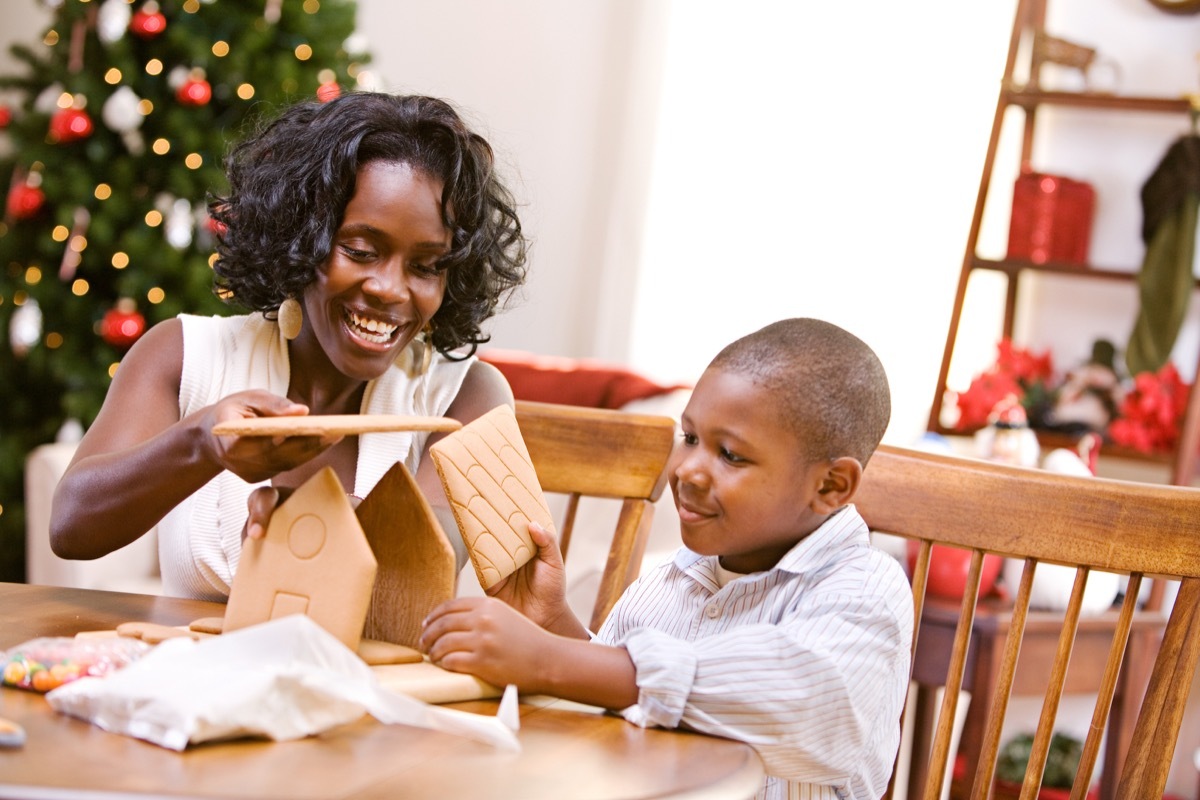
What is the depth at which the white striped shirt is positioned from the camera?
3.21 feet

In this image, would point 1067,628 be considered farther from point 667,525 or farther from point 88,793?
point 667,525

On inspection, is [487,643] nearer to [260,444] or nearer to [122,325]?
[260,444]

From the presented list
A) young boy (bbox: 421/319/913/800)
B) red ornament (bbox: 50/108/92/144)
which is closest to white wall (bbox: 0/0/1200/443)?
red ornament (bbox: 50/108/92/144)

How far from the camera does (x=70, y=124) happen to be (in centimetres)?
372

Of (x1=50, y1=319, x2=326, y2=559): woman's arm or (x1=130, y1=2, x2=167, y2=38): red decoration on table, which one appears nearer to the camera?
(x1=50, y1=319, x2=326, y2=559): woman's arm

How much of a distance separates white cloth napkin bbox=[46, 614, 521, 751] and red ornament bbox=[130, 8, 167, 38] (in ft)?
10.8

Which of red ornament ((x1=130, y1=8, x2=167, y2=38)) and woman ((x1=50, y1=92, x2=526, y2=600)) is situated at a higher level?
red ornament ((x1=130, y1=8, x2=167, y2=38))

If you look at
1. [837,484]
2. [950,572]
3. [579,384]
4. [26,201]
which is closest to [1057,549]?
[837,484]

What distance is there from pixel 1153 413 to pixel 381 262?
2.60 meters

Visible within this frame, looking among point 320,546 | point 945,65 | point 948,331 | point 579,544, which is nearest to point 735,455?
point 320,546

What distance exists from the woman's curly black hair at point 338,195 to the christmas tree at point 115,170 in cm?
227

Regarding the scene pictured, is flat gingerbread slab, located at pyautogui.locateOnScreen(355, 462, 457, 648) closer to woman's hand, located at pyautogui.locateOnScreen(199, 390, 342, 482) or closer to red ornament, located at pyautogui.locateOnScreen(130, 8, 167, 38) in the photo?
woman's hand, located at pyautogui.locateOnScreen(199, 390, 342, 482)

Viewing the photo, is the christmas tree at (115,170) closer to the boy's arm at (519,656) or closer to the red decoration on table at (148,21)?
the red decoration on table at (148,21)

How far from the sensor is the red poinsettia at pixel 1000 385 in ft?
11.6
